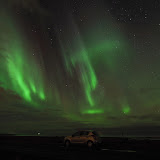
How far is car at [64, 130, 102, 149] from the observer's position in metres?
27.9

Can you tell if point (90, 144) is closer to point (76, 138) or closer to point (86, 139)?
point (86, 139)

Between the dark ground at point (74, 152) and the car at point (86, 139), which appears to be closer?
the dark ground at point (74, 152)

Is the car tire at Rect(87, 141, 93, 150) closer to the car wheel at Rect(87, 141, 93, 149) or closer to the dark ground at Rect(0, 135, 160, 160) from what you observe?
the car wheel at Rect(87, 141, 93, 149)

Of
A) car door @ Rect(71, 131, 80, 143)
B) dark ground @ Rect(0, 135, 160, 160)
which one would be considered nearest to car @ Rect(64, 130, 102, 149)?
car door @ Rect(71, 131, 80, 143)

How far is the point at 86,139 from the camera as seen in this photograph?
28.1 m

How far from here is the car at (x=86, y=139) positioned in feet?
91.5

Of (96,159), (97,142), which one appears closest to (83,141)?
(97,142)

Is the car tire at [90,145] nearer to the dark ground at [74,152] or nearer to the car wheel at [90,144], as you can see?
the car wheel at [90,144]

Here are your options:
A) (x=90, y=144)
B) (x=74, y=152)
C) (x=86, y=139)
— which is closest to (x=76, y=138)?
(x=86, y=139)

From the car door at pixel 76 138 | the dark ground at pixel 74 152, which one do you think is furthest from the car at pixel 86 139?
the dark ground at pixel 74 152

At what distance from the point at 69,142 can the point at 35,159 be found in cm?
1169

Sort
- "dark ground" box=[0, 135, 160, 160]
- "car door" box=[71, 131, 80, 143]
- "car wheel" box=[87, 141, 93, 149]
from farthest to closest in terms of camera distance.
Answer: "car door" box=[71, 131, 80, 143] → "car wheel" box=[87, 141, 93, 149] → "dark ground" box=[0, 135, 160, 160]

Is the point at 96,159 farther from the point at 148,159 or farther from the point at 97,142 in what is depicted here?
the point at 97,142

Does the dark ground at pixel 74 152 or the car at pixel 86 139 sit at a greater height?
the car at pixel 86 139
